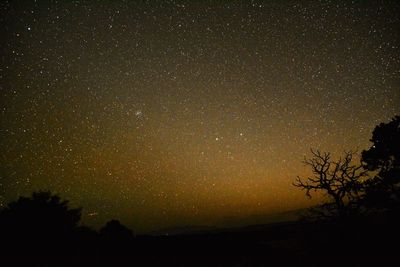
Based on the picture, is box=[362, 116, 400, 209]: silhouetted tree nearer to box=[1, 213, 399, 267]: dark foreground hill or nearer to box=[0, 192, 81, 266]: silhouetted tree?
box=[1, 213, 399, 267]: dark foreground hill

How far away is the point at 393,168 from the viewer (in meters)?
23.2

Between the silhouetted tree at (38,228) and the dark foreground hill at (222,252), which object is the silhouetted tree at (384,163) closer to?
the dark foreground hill at (222,252)

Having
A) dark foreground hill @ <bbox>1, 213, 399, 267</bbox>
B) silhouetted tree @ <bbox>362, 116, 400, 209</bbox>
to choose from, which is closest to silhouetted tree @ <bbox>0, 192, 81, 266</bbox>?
dark foreground hill @ <bbox>1, 213, 399, 267</bbox>

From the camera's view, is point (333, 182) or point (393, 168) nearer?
point (333, 182)

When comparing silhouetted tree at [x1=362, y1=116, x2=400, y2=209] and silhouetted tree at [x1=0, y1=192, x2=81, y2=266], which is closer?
silhouetted tree at [x1=0, y1=192, x2=81, y2=266]

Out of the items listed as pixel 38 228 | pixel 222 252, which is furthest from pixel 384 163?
pixel 38 228

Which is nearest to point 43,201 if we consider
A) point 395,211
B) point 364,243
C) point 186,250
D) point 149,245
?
point 149,245

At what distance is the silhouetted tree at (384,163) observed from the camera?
22.2 meters

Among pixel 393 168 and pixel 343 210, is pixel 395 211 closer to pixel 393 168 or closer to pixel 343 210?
pixel 393 168

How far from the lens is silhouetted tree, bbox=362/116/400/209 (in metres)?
22.2

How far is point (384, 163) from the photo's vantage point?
78.2ft

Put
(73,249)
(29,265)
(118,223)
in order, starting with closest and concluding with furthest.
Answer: (29,265)
(73,249)
(118,223)

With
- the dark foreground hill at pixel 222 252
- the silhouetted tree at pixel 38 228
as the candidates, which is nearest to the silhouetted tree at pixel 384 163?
the dark foreground hill at pixel 222 252

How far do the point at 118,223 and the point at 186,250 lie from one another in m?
9.14
